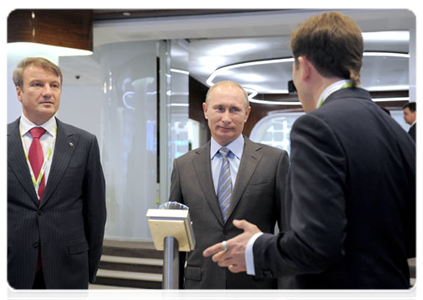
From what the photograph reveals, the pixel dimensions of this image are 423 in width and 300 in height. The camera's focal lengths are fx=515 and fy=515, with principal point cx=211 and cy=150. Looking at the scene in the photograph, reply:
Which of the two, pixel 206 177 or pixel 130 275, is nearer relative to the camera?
pixel 206 177

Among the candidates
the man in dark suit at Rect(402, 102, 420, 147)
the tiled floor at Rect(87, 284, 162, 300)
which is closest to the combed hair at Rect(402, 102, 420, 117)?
the man in dark suit at Rect(402, 102, 420, 147)

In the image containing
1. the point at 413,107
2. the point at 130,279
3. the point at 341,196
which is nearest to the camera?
the point at 341,196

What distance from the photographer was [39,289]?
2264 mm

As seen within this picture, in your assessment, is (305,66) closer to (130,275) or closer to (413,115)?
(130,275)

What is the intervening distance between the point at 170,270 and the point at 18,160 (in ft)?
4.06

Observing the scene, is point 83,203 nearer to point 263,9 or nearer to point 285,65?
point 263,9

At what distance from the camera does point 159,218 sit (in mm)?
1336

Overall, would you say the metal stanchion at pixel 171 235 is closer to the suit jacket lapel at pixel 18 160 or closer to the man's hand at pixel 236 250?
the man's hand at pixel 236 250

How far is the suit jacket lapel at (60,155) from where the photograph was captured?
2277mm

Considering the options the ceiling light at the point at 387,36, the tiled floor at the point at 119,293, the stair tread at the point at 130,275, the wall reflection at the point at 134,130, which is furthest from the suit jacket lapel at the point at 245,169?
the ceiling light at the point at 387,36

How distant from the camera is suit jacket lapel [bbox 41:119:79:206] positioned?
2.28 metres

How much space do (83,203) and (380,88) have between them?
546 inches

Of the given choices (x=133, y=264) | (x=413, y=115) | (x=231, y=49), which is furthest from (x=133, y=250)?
(x=231, y=49)
